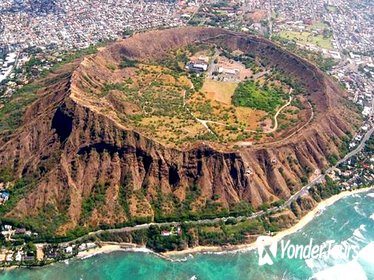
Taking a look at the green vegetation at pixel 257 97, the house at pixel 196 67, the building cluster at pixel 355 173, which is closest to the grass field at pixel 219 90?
the green vegetation at pixel 257 97

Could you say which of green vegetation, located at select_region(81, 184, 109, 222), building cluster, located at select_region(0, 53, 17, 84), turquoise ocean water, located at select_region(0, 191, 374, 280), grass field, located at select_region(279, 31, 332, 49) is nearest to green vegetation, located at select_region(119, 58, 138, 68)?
building cluster, located at select_region(0, 53, 17, 84)

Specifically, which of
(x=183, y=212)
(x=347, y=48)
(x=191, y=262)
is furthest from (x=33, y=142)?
(x=347, y=48)

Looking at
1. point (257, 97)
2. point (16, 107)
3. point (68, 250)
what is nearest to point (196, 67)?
point (257, 97)

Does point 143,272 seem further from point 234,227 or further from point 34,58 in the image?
point 34,58

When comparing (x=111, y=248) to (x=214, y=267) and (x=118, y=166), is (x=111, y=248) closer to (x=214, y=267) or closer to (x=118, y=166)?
(x=118, y=166)

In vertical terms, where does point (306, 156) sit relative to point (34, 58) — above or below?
above

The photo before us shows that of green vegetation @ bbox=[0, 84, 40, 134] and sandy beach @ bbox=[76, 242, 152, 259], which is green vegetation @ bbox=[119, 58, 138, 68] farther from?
sandy beach @ bbox=[76, 242, 152, 259]
